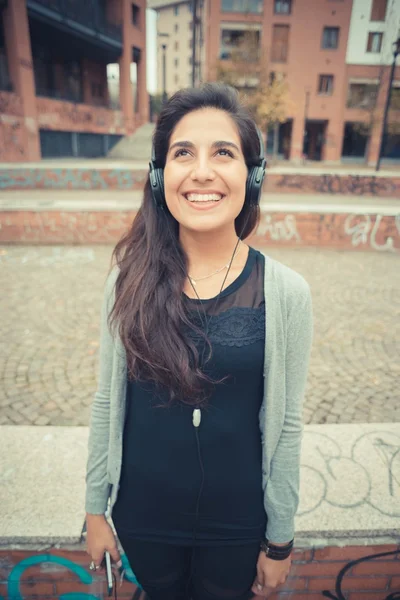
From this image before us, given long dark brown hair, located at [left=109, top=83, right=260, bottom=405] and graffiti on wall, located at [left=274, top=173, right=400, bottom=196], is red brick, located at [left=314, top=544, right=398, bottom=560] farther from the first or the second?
graffiti on wall, located at [left=274, top=173, right=400, bottom=196]

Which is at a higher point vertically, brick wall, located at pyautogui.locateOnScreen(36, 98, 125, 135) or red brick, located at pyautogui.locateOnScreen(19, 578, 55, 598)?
brick wall, located at pyautogui.locateOnScreen(36, 98, 125, 135)

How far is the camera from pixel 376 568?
1817 millimetres

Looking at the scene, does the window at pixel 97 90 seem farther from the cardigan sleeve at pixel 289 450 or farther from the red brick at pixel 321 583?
the red brick at pixel 321 583

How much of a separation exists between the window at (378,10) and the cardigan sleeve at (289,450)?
36363 millimetres

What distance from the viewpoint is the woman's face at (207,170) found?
128 cm

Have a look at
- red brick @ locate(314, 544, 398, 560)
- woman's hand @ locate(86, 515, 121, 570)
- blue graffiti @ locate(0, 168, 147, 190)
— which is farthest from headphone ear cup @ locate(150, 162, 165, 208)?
blue graffiti @ locate(0, 168, 147, 190)

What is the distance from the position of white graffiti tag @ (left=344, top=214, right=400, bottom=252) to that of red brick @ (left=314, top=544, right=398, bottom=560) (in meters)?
7.88

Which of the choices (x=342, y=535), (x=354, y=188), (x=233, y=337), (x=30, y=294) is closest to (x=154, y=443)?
(x=233, y=337)

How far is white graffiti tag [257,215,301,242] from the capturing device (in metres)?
8.73

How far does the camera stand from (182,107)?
134 centimetres

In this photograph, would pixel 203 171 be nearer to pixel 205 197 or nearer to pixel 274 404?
pixel 205 197

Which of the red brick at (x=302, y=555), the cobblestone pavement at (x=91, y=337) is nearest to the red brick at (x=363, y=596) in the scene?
the red brick at (x=302, y=555)

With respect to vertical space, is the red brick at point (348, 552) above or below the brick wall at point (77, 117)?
below

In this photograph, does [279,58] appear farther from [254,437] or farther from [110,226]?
[254,437]
